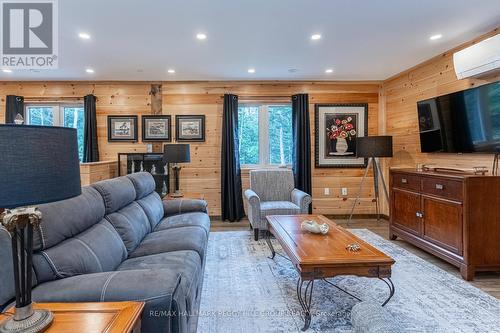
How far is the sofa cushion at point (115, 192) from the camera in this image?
2.23 m

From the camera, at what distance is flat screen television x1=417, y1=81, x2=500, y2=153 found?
3.02 m

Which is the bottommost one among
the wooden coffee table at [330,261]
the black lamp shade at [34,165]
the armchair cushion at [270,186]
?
the wooden coffee table at [330,261]

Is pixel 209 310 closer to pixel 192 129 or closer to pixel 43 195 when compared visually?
pixel 43 195

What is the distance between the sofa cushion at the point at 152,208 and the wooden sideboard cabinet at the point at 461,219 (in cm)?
304

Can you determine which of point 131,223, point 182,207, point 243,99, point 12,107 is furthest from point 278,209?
point 12,107

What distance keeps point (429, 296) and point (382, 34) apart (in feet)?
8.99

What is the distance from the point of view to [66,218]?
5.40ft

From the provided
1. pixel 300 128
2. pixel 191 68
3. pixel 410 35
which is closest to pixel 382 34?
pixel 410 35

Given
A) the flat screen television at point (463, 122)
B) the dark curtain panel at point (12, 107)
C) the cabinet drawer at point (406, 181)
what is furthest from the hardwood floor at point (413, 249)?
the dark curtain panel at point (12, 107)

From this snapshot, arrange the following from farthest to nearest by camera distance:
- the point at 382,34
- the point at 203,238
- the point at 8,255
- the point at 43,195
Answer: the point at 382,34
the point at 203,238
the point at 8,255
the point at 43,195

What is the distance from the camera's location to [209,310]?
7.66ft

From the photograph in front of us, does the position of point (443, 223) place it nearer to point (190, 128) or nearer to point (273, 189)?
point (273, 189)

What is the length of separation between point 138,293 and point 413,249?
3.59 m

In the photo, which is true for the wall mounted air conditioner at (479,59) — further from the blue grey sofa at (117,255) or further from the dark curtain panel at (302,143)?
the blue grey sofa at (117,255)
